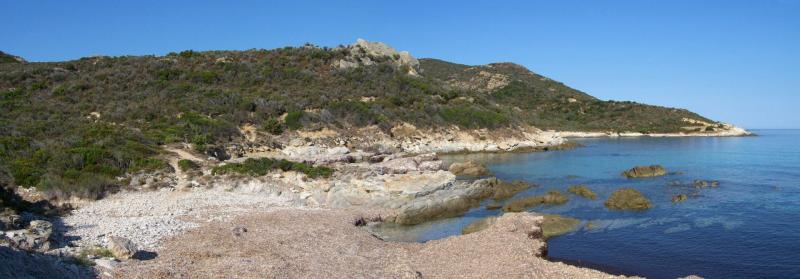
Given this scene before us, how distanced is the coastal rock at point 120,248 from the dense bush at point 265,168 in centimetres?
1347

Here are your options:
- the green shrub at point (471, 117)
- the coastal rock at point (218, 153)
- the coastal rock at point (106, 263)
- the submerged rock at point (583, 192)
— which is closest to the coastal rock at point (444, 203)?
the submerged rock at point (583, 192)

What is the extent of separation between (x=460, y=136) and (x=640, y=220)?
123ft

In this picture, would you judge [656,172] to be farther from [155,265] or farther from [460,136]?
[155,265]

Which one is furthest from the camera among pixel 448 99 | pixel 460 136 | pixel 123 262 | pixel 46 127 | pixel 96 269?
pixel 448 99

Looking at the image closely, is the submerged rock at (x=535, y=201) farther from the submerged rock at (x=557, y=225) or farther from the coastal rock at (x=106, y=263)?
the coastal rock at (x=106, y=263)

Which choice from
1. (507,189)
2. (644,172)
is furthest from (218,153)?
(644,172)

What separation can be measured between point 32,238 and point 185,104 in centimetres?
3684

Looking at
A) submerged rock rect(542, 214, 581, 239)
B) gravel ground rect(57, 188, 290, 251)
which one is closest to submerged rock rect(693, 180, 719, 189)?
submerged rock rect(542, 214, 581, 239)

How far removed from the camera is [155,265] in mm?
12961

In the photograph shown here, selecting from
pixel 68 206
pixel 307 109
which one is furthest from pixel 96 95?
pixel 68 206

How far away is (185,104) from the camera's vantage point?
155 ft

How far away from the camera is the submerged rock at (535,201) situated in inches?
1001

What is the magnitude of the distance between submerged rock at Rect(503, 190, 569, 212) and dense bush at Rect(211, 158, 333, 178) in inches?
402

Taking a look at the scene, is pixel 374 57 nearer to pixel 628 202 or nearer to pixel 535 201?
pixel 535 201
